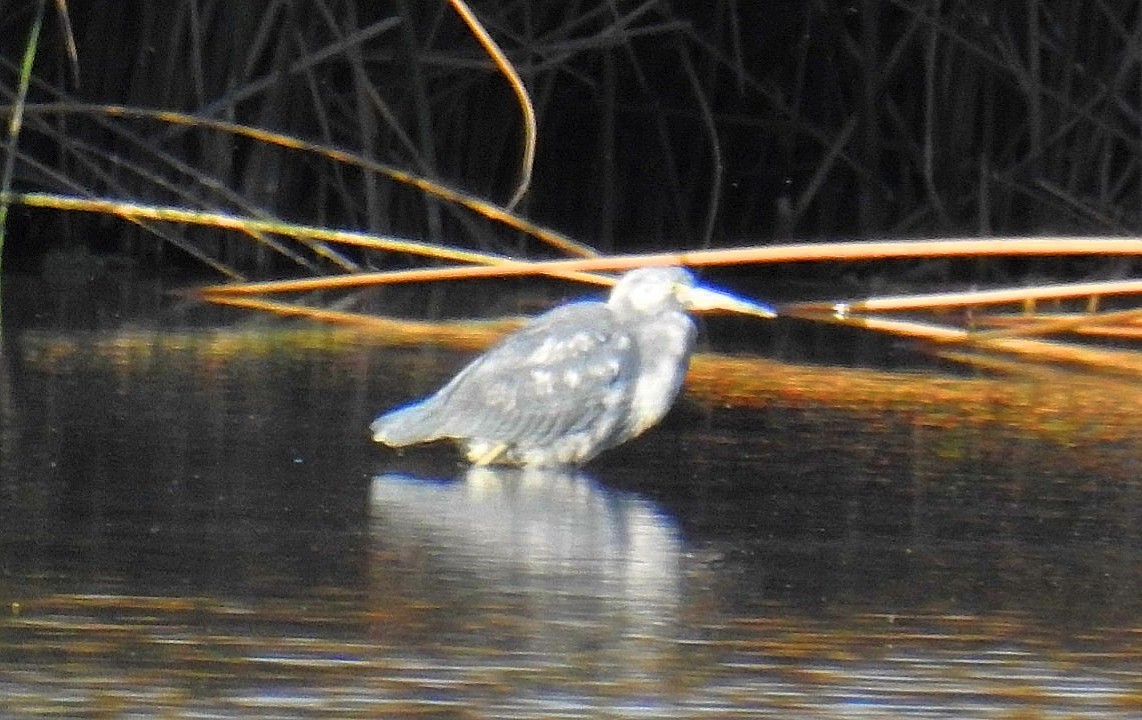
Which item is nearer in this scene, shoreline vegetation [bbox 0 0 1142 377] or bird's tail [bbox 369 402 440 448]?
bird's tail [bbox 369 402 440 448]

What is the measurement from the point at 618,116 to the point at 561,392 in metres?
4.23

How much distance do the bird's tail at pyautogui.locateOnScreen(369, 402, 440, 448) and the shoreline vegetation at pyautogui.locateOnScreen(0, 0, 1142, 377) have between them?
190 cm

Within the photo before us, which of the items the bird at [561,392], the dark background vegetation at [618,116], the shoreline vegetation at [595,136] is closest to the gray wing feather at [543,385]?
the bird at [561,392]

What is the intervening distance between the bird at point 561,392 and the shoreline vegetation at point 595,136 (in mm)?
1672

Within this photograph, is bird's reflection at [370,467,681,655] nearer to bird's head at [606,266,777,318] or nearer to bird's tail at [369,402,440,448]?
bird's tail at [369,402,440,448]

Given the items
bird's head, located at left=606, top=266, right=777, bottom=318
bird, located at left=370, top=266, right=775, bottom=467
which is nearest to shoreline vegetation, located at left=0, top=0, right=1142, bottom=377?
bird's head, located at left=606, top=266, right=777, bottom=318

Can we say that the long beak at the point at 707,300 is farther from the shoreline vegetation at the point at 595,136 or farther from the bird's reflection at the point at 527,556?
the shoreline vegetation at the point at 595,136

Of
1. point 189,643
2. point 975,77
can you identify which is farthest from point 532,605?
point 975,77

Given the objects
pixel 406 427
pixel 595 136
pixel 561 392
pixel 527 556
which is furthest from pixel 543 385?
pixel 595 136

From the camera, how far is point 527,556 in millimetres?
3139

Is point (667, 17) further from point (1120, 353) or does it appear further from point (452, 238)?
point (1120, 353)

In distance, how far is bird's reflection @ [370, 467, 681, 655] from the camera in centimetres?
277

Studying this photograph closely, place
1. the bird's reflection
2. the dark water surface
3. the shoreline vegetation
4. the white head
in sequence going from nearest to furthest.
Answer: the dark water surface, the bird's reflection, the white head, the shoreline vegetation

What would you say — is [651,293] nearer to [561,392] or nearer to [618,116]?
[561,392]
